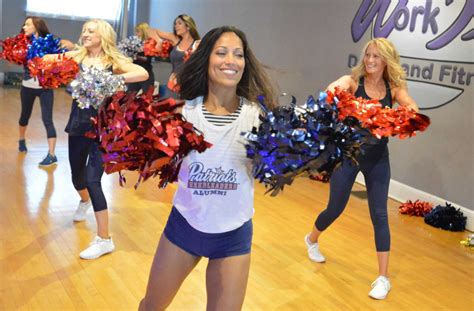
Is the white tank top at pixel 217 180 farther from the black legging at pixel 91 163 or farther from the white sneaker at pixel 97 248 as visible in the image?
the white sneaker at pixel 97 248

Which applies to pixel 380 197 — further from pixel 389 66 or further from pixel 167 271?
pixel 167 271

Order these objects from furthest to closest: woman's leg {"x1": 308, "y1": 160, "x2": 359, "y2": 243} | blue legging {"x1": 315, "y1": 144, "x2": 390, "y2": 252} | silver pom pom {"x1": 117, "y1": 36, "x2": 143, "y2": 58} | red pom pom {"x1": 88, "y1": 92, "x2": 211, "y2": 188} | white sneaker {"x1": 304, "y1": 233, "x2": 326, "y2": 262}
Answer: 1. silver pom pom {"x1": 117, "y1": 36, "x2": 143, "y2": 58}
2. white sneaker {"x1": 304, "y1": 233, "x2": 326, "y2": 262}
3. woman's leg {"x1": 308, "y1": 160, "x2": 359, "y2": 243}
4. blue legging {"x1": 315, "y1": 144, "x2": 390, "y2": 252}
5. red pom pom {"x1": 88, "y1": 92, "x2": 211, "y2": 188}

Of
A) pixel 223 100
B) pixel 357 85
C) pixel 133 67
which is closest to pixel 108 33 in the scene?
pixel 133 67

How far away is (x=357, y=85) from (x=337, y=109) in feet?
5.24

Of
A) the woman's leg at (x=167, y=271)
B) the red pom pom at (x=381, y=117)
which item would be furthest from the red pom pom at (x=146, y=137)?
the red pom pom at (x=381, y=117)

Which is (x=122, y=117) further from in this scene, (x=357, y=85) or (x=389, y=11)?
(x=389, y=11)

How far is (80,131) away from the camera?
3.42 m

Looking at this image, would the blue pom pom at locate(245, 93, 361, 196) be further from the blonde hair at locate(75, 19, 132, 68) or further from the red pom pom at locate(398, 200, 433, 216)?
the red pom pom at locate(398, 200, 433, 216)

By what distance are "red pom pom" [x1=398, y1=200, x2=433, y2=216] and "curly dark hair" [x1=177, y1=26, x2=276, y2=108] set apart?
12.0 feet

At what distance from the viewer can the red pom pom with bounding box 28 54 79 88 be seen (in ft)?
11.6

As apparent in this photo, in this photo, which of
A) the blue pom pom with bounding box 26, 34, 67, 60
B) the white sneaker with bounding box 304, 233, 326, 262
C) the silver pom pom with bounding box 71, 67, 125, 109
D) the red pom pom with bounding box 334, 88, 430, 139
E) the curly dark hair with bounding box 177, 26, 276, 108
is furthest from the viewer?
the blue pom pom with bounding box 26, 34, 67, 60

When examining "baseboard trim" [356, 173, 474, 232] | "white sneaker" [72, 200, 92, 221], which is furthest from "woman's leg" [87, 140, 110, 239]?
"baseboard trim" [356, 173, 474, 232]

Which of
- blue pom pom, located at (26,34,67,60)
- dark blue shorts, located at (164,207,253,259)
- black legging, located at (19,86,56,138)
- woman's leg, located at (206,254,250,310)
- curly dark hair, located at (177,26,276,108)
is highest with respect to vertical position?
curly dark hair, located at (177,26,276,108)

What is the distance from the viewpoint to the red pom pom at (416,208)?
5.31 meters
